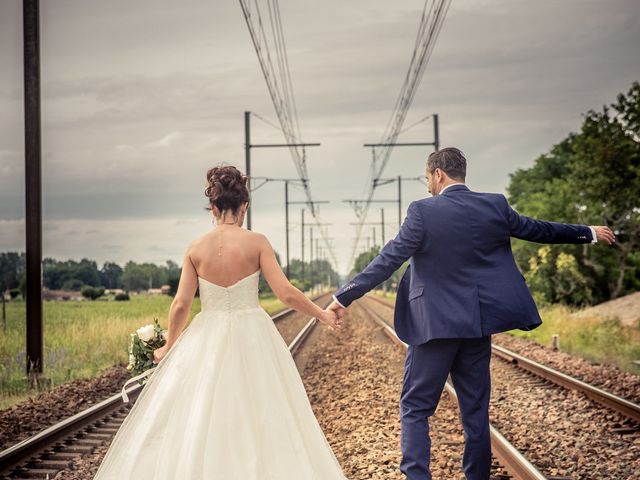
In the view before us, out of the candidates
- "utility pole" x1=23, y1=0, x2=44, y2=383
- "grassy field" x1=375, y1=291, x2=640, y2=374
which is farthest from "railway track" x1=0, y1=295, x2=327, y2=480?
"grassy field" x1=375, y1=291, x2=640, y2=374

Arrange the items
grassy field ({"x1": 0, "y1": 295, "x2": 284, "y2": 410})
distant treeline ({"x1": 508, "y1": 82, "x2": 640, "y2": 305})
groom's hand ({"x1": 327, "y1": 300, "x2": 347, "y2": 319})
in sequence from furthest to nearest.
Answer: distant treeline ({"x1": 508, "y1": 82, "x2": 640, "y2": 305}), grassy field ({"x1": 0, "y1": 295, "x2": 284, "y2": 410}), groom's hand ({"x1": 327, "y1": 300, "x2": 347, "y2": 319})

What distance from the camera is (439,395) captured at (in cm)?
442

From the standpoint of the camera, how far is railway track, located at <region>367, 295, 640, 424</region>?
769 centimetres

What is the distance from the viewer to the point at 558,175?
2203 inches

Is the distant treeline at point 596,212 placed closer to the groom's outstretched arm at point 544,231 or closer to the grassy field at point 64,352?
the grassy field at point 64,352

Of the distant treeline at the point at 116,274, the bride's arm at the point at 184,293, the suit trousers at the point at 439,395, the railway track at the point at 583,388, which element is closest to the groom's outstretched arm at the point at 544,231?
the suit trousers at the point at 439,395

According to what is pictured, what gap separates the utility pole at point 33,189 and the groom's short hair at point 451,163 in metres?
8.31

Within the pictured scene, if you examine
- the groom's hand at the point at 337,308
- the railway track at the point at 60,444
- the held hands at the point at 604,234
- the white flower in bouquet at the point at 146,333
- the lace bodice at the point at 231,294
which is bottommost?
the railway track at the point at 60,444

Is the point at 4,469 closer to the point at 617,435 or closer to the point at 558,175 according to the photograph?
the point at 617,435

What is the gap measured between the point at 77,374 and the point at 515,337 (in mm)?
11176

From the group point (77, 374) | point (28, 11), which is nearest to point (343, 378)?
point (77, 374)

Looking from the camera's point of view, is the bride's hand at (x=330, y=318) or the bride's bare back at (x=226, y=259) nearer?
the bride's bare back at (x=226, y=259)

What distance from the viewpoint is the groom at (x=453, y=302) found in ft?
14.1

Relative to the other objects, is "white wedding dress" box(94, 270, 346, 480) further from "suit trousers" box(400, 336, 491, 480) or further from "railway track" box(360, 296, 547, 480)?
"railway track" box(360, 296, 547, 480)
